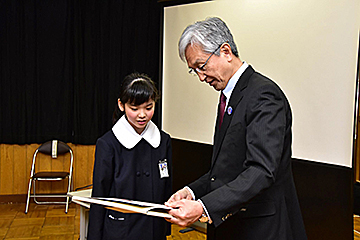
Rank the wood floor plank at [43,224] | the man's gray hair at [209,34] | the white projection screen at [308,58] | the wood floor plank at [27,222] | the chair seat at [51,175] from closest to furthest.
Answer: the man's gray hair at [209,34], the white projection screen at [308,58], the wood floor plank at [43,224], the wood floor plank at [27,222], the chair seat at [51,175]

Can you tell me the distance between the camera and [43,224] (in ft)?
12.8

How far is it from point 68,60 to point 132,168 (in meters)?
2.86

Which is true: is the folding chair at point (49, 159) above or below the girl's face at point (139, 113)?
below

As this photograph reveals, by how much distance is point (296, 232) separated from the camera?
4.90ft

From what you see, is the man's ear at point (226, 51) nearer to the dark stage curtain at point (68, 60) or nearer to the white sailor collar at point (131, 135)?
the white sailor collar at point (131, 135)

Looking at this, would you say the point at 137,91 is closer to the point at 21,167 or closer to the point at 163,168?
the point at 163,168

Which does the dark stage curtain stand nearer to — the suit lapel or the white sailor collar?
the white sailor collar

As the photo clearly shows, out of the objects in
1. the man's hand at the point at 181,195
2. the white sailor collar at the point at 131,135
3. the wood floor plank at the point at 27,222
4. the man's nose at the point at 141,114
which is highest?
the man's nose at the point at 141,114

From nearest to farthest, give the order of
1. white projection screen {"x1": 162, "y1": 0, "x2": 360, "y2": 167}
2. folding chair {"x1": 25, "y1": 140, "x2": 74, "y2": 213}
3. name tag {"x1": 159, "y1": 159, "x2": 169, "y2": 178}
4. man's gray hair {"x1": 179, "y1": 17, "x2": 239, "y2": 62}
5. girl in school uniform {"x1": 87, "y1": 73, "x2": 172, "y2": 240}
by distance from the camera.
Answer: man's gray hair {"x1": 179, "y1": 17, "x2": 239, "y2": 62} → girl in school uniform {"x1": 87, "y1": 73, "x2": 172, "y2": 240} → name tag {"x1": 159, "y1": 159, "x2": 169, "y2": 178} → white projection screen {"x1": 162, "y1": 0, "x2": 360, "y2": 167} → folding chair {"x1": 25, "y1": 140, "x2": 74, "y2": 213}

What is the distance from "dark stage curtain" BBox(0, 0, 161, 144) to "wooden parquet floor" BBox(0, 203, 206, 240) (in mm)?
777

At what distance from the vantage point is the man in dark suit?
1285 millimetres

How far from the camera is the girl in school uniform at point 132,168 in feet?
6.57

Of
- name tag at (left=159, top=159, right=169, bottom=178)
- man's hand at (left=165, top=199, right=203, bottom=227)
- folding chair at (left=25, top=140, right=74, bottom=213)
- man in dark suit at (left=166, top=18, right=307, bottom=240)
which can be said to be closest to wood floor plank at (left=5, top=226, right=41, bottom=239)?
folding chair at (left=25, top=140, right=74, bottom=213)

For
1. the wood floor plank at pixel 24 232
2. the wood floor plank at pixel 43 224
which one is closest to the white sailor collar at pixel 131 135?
the wood floor plank at pixel 43 224
